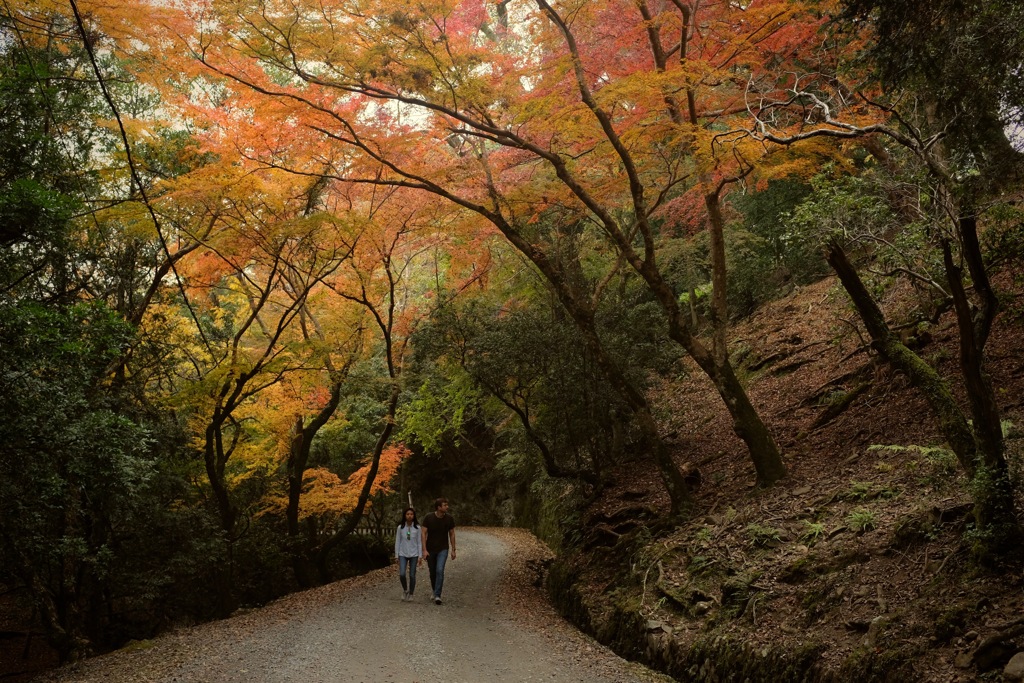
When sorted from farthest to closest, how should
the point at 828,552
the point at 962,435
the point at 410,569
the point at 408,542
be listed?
the point at 410,569, the point at 408,542, the point at 828,552, the point at 962,435

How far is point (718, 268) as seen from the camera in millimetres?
10117

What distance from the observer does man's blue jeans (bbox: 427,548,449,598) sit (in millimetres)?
9164

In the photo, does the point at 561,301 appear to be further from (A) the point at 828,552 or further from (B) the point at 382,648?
(B) the point at 382,648

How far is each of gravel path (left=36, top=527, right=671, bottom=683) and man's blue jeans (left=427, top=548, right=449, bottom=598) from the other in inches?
10.9

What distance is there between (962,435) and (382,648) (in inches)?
245

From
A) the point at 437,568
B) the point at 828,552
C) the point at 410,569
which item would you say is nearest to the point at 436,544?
the point at 437,568

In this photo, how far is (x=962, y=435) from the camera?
586 cm

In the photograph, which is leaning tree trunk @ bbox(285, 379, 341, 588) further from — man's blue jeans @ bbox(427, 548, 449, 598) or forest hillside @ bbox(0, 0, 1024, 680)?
man's blue jeans @ bbox(427, 548, 449, 598)

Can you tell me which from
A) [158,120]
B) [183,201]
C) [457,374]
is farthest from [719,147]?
[158,120]

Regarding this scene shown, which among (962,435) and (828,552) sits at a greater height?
(962,435)

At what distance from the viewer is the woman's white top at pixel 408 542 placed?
9312 mm

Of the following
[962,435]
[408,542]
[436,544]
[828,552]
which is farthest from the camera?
[408,542]

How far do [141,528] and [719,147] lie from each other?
39.7ft

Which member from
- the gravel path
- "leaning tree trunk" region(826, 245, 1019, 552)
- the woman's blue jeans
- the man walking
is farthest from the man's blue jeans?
"leaning tree trunk" region(826, 245, 1019, 552)
